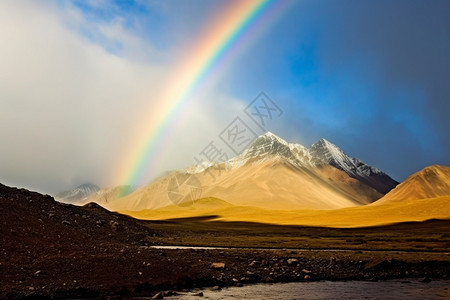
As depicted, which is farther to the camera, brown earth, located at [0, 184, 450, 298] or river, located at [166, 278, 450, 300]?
river, located at [166, 278, 450, 300]

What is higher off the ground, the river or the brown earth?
the brown earth

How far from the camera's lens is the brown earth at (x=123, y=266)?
35750 millimetres

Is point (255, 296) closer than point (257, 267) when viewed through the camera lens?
Yes

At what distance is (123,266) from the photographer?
41.2 m

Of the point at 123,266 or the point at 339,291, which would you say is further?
the point at 123,266

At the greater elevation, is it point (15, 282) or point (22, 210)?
point (22, 210)

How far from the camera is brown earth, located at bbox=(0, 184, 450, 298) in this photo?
3575 centimetres

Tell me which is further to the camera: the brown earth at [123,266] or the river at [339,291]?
the river at [339,291]

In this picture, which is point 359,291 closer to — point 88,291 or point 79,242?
point 88,291

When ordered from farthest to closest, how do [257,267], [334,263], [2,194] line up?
[2,194] → [334,263] → [257,267]

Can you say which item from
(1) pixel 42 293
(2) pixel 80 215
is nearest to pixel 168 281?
(1) pixel 42 293

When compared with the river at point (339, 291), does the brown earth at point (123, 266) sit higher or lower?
higher

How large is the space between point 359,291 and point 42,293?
26.9 m

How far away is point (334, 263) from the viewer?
172 feet
